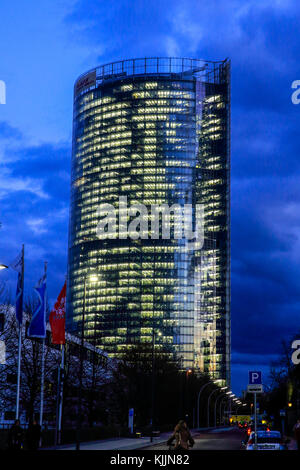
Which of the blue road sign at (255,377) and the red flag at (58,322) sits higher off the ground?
the red flag at (58,322)

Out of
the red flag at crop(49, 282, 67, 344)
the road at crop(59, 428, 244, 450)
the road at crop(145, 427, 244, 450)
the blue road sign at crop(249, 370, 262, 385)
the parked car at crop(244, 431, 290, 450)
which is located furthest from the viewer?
the road at crop(145, 427, 244, 450)

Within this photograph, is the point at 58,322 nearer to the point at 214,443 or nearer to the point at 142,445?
Answer: the point at 142,445

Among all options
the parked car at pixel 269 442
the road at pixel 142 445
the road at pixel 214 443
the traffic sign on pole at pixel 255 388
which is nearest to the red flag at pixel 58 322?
the road at pixel 142 445

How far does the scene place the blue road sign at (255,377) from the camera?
95.0 ft

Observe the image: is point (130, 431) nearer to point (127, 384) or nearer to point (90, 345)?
point (127, 384)

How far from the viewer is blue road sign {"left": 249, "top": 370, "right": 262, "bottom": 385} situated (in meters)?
29.0

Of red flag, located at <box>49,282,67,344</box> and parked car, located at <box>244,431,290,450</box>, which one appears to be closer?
parked car, located at <box>244,431,290,450</box>

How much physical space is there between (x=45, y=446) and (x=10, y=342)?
15.7 metres

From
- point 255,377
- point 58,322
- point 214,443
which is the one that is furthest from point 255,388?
point 214,443

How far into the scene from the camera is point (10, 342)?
5797cm

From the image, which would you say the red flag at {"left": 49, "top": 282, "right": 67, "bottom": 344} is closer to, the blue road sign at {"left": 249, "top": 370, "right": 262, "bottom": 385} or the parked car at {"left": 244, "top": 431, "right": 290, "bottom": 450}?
the blue road sign at {"left": 249, "top": 370, "right": 262, "bottom": 385}

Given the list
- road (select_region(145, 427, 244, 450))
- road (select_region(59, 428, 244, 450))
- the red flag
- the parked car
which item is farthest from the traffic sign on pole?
road (select_region(145, 427, 244, 450))

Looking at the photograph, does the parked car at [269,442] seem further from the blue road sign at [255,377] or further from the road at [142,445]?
the road at [142,445]

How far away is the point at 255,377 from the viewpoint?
2920 cm
